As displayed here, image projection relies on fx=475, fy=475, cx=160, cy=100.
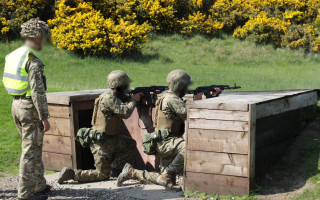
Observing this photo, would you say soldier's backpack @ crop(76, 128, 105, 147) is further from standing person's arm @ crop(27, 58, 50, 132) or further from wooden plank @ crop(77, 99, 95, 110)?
standing person's arm @ crop(27, 58, 50, 132)

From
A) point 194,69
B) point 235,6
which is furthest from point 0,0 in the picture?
point 235,6

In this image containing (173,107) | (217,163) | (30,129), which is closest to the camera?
(30,129)

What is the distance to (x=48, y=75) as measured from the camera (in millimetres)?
14281

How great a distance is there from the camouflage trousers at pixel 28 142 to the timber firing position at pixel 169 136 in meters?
1.27

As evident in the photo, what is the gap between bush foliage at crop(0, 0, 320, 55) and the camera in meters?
15.9

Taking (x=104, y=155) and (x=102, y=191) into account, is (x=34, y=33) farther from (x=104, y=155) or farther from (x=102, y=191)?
(x=102, y=191)

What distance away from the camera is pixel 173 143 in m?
6.27

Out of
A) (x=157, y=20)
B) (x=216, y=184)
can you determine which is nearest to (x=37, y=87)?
(x=216, y=184)

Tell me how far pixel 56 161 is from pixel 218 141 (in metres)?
3.10

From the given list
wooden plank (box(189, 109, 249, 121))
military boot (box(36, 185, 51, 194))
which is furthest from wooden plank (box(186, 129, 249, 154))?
military boot (box(36, 185, 51, 194))

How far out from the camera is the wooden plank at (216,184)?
5.64 m

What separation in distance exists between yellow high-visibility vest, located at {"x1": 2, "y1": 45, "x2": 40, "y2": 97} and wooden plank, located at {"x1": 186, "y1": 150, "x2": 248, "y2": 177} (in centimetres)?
215

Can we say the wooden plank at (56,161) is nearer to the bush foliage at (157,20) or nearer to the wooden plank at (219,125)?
the wooden plank at (219,125)

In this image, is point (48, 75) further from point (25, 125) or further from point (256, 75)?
point (25, 125)
